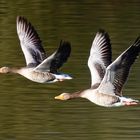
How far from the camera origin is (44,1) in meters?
36.5

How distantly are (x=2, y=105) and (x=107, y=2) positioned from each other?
16959mm

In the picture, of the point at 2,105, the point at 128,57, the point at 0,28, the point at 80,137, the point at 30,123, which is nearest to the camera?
the point at 128,57

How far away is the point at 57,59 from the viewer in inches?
544

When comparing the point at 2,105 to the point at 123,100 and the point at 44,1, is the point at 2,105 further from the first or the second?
the point at 44,1

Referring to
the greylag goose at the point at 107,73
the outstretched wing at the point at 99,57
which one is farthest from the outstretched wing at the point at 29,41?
the outstretched wing at the point at 99,57

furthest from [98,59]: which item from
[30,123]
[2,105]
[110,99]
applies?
[2,105]

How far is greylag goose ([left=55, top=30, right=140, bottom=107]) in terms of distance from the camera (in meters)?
12.4

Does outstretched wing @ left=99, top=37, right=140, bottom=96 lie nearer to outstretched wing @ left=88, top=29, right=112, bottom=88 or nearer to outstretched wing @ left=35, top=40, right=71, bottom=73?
outstretched wing @ left=88, top=29, right=112, bottom=88

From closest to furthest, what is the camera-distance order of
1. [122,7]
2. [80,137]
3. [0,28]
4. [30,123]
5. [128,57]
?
[128,57] → [80,137] → [30,123] → [0,28] → [122,7]

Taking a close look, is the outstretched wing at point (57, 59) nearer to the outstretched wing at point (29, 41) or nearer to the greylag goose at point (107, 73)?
the greylag goose at point (107, 73)

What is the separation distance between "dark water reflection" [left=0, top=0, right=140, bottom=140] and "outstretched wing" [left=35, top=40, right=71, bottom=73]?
2.73 metres

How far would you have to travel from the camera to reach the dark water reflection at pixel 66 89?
1730cm

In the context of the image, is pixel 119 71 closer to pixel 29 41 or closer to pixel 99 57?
pixel 99 57

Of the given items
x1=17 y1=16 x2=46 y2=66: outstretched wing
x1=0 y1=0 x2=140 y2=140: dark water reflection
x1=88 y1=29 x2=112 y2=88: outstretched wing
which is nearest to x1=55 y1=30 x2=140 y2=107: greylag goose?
x1=88 y1=29 x2=112 y2=88: outstretched wing
